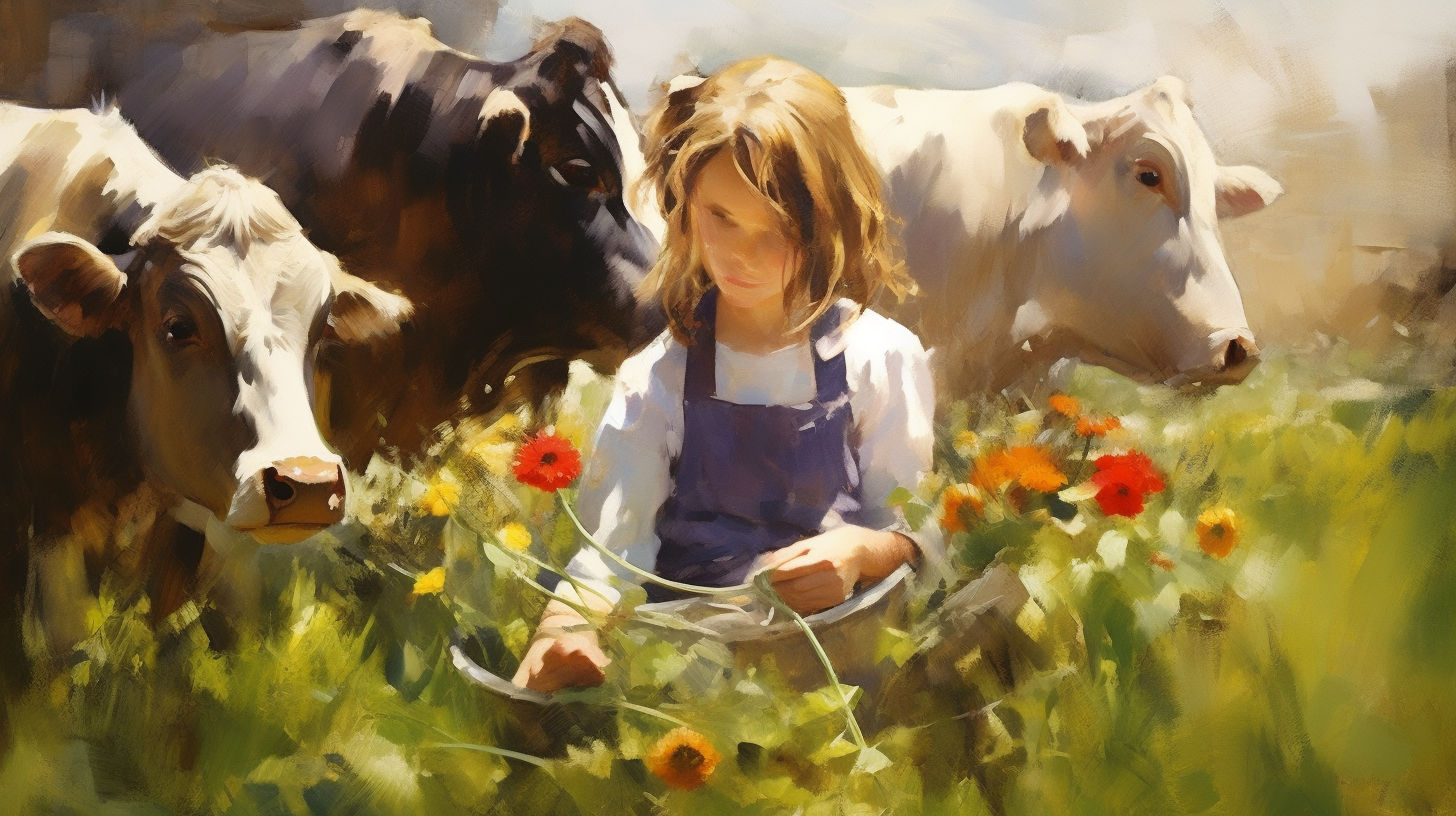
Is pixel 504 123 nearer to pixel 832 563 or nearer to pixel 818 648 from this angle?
pixel 832 563

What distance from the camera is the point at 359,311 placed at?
1.28 metres

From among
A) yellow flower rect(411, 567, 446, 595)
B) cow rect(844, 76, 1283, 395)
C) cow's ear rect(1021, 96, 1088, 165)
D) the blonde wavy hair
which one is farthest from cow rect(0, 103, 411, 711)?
cow's ear rect(1021, 96, 1088, 165)

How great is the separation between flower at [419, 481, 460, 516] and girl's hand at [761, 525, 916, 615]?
0.39 metres

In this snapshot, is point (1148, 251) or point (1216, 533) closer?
point (1216, 533)

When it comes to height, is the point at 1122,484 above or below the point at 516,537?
above

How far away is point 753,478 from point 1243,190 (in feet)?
Result: 3.06

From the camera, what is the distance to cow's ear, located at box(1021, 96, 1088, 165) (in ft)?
5.91

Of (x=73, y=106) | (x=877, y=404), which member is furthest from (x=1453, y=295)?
(x=73, y=106)

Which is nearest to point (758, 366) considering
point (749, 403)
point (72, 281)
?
point (749, 403)

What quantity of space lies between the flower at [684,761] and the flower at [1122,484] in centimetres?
40

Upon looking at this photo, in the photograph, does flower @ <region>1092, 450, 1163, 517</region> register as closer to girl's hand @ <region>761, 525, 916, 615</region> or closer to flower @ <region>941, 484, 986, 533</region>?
flower @ <region>941, 484, 986, 533</region>

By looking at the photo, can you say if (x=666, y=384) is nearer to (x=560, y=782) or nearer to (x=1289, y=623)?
(x=560, y=782)

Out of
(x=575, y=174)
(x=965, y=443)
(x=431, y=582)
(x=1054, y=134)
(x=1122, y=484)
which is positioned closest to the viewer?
(x=1122, y=484)

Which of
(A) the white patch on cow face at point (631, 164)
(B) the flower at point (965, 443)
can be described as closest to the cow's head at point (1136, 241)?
(B) the flower at point (965, 443)
